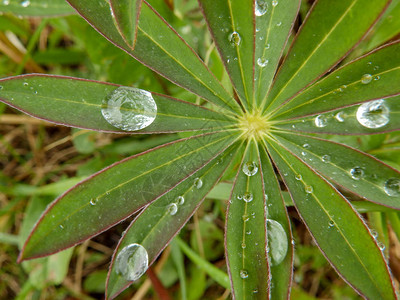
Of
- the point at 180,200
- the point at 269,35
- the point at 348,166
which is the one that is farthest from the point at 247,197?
the point at 269,35

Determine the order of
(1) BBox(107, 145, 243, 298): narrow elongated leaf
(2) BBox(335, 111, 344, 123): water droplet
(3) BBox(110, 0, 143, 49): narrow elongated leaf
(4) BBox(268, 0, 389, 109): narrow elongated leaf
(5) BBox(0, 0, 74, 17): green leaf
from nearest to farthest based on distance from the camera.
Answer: (3) BBox(110, 0, 143, 49): narrow elongated leaf → (4) BBox(268, 0, 389, 109): narrow elongated leaf → (1) BBox(107, 145, 243, 298): narrow elongated leaf → (2) BBox(335, 111, 344, 123): water droplet → (5) BBox(0, 0, 74, 17): green leaf

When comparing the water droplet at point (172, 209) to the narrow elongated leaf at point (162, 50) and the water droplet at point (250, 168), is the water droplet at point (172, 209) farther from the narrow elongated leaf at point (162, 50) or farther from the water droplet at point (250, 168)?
the narrow elongated leaf at point (162, 50)

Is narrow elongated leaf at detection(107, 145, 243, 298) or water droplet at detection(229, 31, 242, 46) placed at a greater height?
water droplet at detection(229, 31, 242, 46)

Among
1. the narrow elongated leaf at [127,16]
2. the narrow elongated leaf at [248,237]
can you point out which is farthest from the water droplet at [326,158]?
the narrow elongated leaf at [127,16]

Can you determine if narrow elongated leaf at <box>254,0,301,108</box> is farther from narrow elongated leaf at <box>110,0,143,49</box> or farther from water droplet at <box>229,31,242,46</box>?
narrow elongated leaf at <box>110,0,143,49</box>

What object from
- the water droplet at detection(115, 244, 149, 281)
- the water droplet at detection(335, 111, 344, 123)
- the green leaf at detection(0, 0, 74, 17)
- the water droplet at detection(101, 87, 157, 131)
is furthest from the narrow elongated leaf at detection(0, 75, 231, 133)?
the green leaf at detection(0, 0, 74, 17)

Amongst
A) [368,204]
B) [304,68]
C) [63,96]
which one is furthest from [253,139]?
[63,96]
